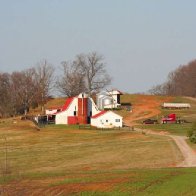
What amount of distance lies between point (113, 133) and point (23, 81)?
211ft

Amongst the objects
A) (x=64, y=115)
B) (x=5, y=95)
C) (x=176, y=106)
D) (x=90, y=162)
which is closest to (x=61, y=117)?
(x=64, y=115)

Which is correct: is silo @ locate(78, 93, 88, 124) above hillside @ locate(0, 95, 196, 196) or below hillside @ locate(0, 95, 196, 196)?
above

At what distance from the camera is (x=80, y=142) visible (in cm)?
6338

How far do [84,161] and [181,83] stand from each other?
123 meters

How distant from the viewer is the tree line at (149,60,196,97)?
15925 centimetres

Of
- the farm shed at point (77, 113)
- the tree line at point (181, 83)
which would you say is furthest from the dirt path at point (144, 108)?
the tree line at point (181, 83)

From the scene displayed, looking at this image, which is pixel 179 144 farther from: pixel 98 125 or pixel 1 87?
pixel 1 87

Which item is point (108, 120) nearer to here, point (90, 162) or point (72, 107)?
point (72, 107)

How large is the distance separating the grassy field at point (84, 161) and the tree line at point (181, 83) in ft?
269

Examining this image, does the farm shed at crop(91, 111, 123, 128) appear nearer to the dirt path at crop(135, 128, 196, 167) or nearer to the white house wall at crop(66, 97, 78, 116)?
the white house wall at crop(66, 97, 78, 116)

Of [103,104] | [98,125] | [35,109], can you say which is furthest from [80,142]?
[35,109]

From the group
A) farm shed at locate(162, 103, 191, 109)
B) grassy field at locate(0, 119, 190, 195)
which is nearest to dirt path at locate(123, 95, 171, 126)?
farm shed at locate(162, 103, 191, 109)

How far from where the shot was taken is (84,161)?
4591 cm

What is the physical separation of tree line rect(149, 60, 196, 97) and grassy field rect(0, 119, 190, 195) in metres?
82.0
